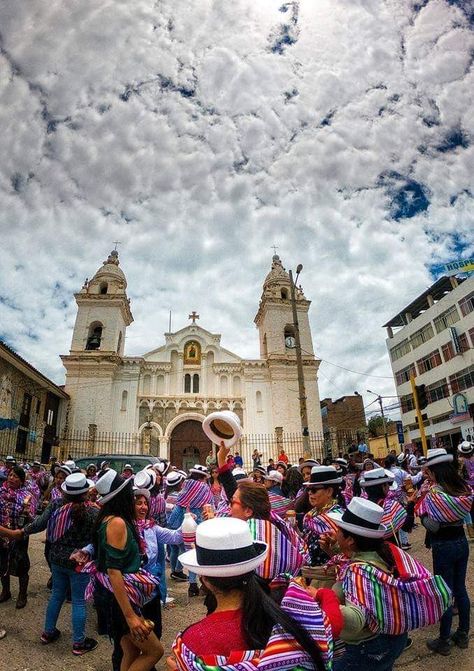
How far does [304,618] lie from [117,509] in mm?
1984

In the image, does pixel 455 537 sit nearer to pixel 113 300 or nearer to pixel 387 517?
pixel 387 517

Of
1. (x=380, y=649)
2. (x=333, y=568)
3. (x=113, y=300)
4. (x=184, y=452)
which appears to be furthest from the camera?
(x=113, y=300)

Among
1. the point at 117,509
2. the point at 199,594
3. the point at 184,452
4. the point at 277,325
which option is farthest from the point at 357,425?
the point at 117,509

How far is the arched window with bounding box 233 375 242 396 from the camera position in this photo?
100.0ft

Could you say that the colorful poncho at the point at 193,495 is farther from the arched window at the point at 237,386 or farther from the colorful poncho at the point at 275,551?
the arched window at the point at 237,386

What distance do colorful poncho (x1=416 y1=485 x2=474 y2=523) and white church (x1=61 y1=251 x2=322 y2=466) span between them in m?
24.1

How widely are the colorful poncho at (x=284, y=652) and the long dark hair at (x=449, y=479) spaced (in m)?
3.13

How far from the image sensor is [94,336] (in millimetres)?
30438

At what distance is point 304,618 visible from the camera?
4.64ft

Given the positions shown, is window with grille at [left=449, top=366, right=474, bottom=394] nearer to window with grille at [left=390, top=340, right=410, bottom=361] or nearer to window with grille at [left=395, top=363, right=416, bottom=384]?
window with grille at [left=395, top=363, right=416, bottom=384]

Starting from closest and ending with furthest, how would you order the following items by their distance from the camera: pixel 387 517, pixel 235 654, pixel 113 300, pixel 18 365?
1. pixel 235 654
2. pixel 387 517
3. pixel 18 365
4. pixel 113 300

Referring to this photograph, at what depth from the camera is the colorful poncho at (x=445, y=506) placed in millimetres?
3797

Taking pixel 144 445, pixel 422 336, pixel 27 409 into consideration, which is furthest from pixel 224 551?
pixel 422 336

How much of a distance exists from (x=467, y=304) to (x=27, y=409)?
2881 centimetres
